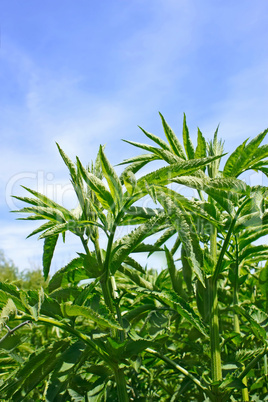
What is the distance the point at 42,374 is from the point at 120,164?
697mm

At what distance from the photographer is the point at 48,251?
3.77 feet

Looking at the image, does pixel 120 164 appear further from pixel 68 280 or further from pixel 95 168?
pixel 68 280

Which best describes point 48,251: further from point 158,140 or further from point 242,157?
point 242,157

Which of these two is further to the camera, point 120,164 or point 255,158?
point 120,164

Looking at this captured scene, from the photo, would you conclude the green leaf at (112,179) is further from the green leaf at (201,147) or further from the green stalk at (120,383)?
the green stalk at (120,383)

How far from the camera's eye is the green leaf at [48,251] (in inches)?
45.0

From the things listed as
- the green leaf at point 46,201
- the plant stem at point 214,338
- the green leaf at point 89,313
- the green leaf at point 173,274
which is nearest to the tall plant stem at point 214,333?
the plant stem at point 214,338

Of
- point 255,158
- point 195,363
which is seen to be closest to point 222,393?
point 195,363

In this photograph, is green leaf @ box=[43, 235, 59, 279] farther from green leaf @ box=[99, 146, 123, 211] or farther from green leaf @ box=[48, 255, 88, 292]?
green leaf @ box=[99, 146, 123, 211]

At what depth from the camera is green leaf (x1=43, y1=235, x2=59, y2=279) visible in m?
1.14

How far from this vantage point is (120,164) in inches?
50.4

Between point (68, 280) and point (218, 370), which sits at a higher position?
point (68, 280)

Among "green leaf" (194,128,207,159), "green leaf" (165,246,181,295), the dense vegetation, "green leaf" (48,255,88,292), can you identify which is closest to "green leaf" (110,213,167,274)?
the dense vegetation

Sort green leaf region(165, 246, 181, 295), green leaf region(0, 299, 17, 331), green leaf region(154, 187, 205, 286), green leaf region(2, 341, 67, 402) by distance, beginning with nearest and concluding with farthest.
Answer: green leaf region(0, 299, 17, 331) → green leaf region(154, 187, 205, 286) → green leaf region(2, 341, 67, 402) → green leaf region(165, 246, 181, 295)
